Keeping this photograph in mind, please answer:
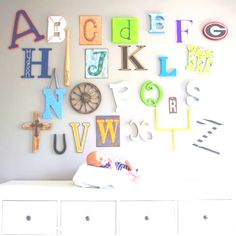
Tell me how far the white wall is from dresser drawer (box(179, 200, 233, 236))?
48 cm

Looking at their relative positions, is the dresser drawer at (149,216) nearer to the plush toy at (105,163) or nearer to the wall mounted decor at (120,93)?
the plush toy at (105,163)

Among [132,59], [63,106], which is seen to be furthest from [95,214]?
[132,59]

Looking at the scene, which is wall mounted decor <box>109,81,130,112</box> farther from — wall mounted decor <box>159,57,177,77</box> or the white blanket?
the white blanket

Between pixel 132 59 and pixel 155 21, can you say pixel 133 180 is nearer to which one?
pixel 132 59

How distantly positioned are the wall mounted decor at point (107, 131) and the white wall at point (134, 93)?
0.11 feet

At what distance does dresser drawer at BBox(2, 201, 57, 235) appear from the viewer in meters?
1.91

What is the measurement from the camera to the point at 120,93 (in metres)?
2.43

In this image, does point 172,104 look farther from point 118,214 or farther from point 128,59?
point 118,214

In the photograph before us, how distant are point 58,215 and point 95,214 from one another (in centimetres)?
19

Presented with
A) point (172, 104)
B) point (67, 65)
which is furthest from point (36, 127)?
point (172, 104)

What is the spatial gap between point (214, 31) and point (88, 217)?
4.82 ft

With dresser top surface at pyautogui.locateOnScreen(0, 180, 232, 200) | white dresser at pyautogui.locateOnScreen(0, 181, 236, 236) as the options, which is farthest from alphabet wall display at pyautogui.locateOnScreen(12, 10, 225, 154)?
white dresser at pyautogui.locateOnScreen(0, 181, 236, 236)

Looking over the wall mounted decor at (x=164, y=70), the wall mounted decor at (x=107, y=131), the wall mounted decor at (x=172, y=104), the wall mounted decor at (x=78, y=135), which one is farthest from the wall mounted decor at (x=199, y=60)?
the wall mounted decor at (x=78, y=135)

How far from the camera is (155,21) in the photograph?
245 cm
